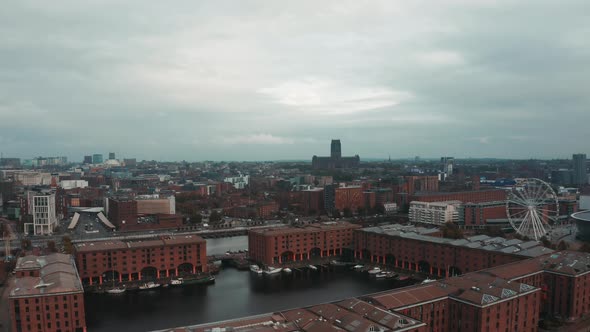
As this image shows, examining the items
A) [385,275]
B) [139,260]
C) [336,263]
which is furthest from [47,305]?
[336,263]

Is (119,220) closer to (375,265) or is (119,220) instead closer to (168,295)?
(168,295)

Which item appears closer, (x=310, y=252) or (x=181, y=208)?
(x=310, y=252)

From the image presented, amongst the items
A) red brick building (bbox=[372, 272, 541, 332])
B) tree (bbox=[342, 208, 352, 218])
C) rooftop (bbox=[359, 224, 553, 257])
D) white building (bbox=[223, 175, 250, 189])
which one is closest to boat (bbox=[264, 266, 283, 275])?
rooftop (bbox=[359, 224, 553, 257])

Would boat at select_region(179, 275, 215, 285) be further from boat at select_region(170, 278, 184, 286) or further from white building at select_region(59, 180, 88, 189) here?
white building at select_region(59, 180, 88, 189)

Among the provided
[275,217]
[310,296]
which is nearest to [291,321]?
[310,296]

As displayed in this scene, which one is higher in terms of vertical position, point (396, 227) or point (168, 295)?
point (396, 227)

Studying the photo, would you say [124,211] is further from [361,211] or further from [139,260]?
[361,211]

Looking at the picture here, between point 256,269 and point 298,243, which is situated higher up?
point 298,243
